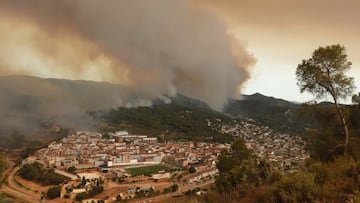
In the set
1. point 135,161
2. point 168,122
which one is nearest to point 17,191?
point 135,161

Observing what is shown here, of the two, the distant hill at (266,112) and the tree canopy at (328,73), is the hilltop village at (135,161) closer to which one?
the tree canopy at (328,73)

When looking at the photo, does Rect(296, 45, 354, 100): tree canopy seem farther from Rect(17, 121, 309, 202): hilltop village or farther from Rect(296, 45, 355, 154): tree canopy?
Rect(17, 121, 309, 202): hilltop village

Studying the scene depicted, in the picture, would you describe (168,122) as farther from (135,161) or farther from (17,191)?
(17,191)

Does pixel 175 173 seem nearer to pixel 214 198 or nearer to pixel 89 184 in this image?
pixel 89 184

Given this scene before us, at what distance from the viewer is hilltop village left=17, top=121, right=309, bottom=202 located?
31562 mm

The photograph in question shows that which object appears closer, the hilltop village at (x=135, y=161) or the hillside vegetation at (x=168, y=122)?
the hilltop village at (x=135, y=161)

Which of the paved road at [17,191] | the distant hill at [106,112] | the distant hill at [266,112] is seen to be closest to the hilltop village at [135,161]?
the paved road at [17,191]

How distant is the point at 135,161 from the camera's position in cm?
4869

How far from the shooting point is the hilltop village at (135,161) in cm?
3156

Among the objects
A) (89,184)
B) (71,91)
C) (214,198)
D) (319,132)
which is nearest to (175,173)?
(89,184)

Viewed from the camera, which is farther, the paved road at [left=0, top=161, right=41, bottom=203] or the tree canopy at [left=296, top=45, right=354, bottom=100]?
the paved road at [left=0, top=161, right=41, bottom=203]

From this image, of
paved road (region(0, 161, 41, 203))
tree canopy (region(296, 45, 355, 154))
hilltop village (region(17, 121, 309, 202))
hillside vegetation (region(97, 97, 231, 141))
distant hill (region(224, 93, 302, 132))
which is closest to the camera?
tree canopy (region(296, 45, 355, 154))

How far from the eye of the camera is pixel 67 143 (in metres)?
63.0

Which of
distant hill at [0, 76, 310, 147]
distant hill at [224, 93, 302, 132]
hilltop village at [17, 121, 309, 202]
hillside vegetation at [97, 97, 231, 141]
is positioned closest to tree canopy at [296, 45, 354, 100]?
hilltop village at [17, 121, 309, 202]
